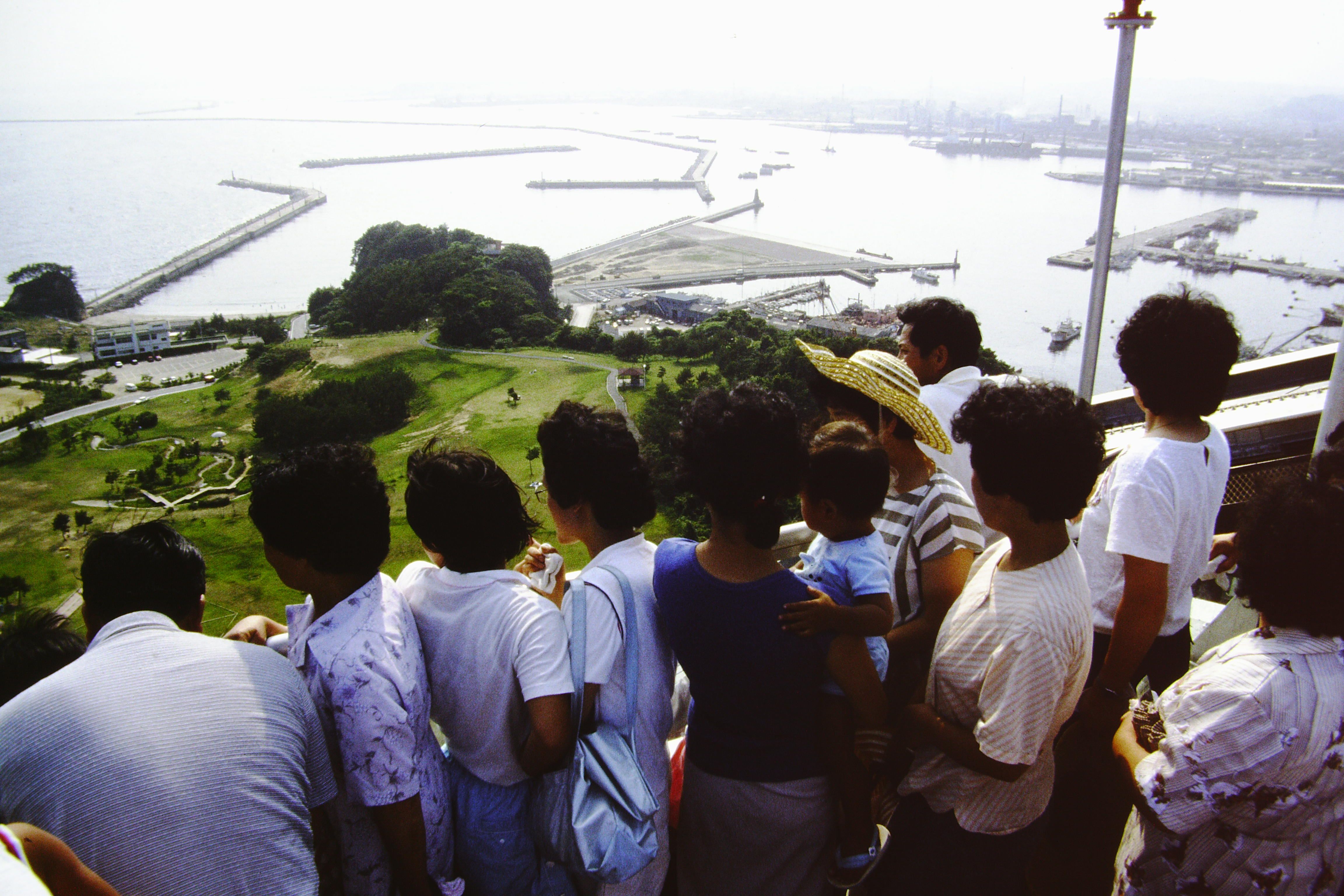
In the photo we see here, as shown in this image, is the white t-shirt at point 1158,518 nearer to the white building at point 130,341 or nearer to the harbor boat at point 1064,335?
the harbor boat at point 1064,335

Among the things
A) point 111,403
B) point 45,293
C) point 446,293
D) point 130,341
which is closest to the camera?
point 111,403

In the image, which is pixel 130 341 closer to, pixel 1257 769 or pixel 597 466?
pixel 597 466

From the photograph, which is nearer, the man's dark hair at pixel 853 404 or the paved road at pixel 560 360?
the man's dark hair at pixel 853 404

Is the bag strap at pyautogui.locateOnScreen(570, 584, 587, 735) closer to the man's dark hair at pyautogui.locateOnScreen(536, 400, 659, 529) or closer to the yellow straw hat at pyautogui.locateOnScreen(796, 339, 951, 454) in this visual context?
the man's dark hair at pyautogui.locateOnScreen(536, 400, 659, 529)

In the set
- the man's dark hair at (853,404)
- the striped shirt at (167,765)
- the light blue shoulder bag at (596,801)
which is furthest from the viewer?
the man's dark hair at (853,404)

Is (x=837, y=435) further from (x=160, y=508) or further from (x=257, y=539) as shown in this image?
(x=160, y=508)

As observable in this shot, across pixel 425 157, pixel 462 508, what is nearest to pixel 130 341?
pixel 462 508

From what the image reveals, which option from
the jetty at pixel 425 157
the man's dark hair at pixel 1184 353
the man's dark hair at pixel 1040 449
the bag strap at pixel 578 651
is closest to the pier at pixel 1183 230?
the man's dark hair at pixel 1184 353
